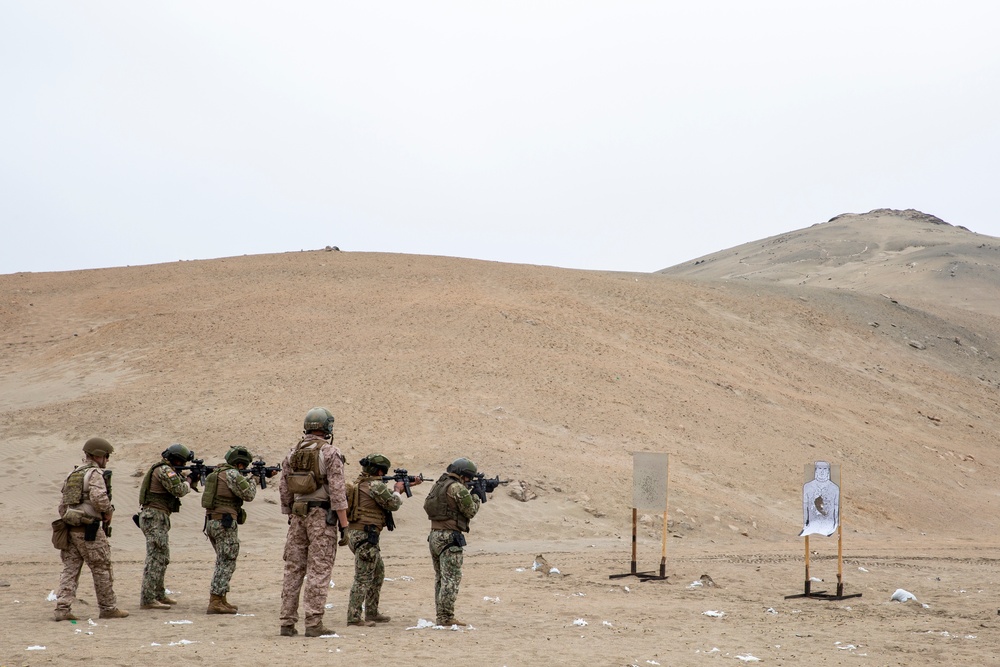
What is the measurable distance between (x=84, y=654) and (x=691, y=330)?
1204 inches

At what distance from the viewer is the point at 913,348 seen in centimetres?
4241

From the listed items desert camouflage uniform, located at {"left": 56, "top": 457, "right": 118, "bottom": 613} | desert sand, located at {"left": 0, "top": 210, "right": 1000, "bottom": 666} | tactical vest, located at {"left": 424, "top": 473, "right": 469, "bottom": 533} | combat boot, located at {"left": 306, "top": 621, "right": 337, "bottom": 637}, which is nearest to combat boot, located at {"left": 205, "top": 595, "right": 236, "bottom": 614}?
desert sand, located at {"left": 0, "top": 210, "right": 1000, "bottom": 666}

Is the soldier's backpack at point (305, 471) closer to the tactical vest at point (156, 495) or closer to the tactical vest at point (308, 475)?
the tactical vest at point (308, 475)

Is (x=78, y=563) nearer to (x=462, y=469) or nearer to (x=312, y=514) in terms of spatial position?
(x=312, y=514)

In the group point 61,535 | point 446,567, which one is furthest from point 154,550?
point 446,567

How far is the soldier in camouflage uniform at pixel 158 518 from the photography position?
1114 centimetres

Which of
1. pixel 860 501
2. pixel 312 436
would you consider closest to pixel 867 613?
pixel 312 436

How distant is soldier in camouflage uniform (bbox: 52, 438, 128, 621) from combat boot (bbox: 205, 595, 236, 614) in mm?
1073

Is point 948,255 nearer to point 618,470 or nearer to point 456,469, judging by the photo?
point 618,470

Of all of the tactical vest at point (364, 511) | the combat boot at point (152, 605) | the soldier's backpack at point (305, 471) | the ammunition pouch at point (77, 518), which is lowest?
the combat boot at point (152, 605)

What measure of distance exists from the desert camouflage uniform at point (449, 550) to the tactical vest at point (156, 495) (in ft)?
10.3

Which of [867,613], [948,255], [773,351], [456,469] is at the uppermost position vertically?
[948,255]

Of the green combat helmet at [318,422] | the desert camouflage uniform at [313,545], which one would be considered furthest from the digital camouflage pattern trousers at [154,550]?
the green combat helmet at [318,422]

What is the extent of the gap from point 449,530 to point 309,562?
1.51 metres
